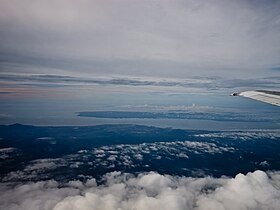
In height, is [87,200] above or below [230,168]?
above

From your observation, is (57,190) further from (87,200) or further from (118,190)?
(118,190)

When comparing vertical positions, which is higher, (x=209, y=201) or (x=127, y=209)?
(x=127, y=209)

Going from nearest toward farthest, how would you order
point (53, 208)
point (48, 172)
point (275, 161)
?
point (53, 208)
point (48, 172)
point (275, 161)

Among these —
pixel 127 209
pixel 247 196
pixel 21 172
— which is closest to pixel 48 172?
pixel 21 172

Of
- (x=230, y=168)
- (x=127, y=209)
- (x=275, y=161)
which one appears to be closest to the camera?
(x=127, y=209)

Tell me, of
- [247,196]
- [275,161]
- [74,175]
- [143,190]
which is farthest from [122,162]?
[275,161]

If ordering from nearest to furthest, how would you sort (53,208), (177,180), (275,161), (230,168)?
(53,208)
(177,180)
(230,168)
(275,161)

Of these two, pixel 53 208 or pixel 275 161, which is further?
pixel 275 161

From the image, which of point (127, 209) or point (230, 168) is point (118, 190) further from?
point (230, 168)

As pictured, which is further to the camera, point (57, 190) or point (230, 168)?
point (230, 168)
